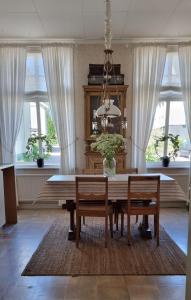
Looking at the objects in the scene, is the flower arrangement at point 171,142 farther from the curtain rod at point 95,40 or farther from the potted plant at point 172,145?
the curtain rod at point 95,40

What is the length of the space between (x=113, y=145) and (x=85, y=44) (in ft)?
8.24

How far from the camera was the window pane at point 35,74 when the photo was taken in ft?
15.8

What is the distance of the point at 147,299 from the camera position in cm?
213

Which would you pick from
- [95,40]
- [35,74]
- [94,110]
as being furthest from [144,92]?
[35,74]

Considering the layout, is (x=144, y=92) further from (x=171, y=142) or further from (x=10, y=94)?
(x=10, y=94)

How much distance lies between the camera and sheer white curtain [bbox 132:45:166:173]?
4.66 m

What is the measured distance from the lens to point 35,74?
16.0 feet

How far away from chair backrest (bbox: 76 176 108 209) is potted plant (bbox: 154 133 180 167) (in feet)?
7.44

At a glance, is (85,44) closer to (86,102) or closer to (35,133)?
(86,102)

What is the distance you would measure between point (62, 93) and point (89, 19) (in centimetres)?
143

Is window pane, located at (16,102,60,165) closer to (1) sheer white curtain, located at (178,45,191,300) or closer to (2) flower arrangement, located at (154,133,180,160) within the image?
(2) flower arrangement, located at (154,133,180,160)

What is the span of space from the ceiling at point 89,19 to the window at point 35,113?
0.64 meters

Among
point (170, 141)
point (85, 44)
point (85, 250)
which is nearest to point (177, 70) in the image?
point (170, 141)

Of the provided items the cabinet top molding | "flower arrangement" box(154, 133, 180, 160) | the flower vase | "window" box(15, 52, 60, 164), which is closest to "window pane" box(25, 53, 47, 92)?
"window" box(15, 52, 60, 164)
